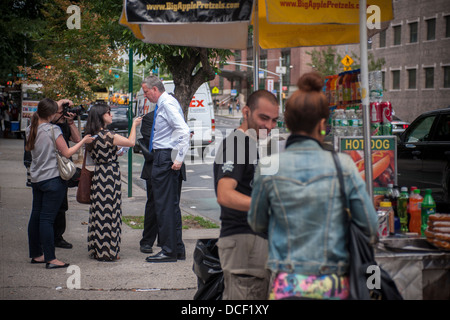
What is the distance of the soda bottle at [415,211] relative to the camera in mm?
4040

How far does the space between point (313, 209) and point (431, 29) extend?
44175 millimetres

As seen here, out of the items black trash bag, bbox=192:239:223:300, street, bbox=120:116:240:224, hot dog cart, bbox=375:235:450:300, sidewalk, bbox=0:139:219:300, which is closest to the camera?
hot dog cart, bbox=375:235:450:300

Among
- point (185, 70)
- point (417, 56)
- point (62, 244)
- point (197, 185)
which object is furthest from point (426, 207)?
point (417, 56)

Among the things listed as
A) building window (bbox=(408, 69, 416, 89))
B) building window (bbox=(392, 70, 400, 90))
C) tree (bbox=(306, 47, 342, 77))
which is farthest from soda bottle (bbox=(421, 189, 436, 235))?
building window (bbox=(392, 70, 400, 90))

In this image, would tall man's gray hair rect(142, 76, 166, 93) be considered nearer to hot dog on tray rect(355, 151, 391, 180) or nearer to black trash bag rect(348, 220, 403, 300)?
hot dog on tray rect(355, 151, 391, 180)

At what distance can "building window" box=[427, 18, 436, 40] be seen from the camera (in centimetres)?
4253

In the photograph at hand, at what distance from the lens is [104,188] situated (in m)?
6.63

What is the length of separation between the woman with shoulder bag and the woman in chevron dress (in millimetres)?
458

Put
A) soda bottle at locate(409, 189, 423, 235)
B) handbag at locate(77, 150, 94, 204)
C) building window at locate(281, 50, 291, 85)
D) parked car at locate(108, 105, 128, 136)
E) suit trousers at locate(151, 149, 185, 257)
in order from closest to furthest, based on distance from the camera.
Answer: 1. soda bottle at locate(409, 189, 423, 235)
2. suit trousers at locate(151, 149, 185, 257)
3. handbag at locate(77, 150, 94, 204)
4. parked car at locate(108, 105, 128, 136)
5. building window at locate(281, 50, 291, 85)

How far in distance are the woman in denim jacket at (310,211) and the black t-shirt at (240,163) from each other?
2.31 feet

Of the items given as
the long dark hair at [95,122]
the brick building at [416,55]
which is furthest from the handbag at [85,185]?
the brick building at [416,55]

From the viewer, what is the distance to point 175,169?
6.49 metres

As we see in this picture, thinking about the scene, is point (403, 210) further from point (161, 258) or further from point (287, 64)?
point (287, 64)

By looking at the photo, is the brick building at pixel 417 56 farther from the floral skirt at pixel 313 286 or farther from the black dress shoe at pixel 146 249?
the floral skirt at pixel 313 286
